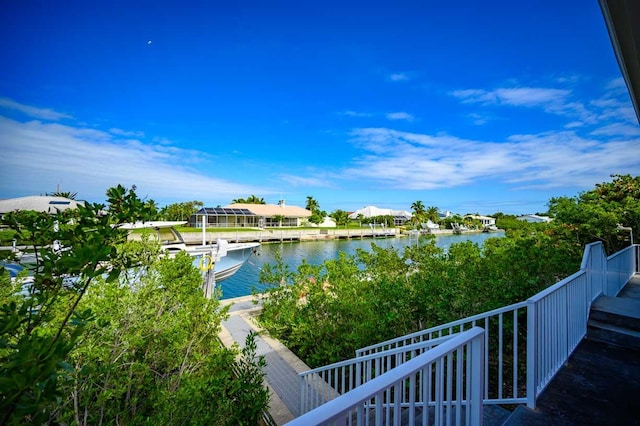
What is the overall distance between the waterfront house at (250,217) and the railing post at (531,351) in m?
35.3

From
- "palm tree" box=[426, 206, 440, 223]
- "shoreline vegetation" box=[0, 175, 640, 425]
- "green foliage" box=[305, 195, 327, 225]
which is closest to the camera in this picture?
"shoreline vegetation" box=[0, 175, 640, 425]

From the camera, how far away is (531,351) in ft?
7.95

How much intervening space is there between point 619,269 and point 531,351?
17.2ft

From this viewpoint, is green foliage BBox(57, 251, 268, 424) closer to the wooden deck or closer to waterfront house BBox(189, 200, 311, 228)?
the wooden deck

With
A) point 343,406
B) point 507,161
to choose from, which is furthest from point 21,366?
point 507,161

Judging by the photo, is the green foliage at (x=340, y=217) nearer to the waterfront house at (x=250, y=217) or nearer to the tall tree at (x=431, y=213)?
the waterfront house at (x=250, y=217)

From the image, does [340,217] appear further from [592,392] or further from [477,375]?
[477,375]

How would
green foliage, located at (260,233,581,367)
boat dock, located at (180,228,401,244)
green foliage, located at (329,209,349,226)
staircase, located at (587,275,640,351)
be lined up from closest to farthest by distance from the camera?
1. staircase, located at (587,275,640,351)
2. green foliage, located at (260,233,581,367)
3. boat dock, located at (180,228,401,244)
4. green foliage, located at (329,209,349,226)

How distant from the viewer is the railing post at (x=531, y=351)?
7.84 ft

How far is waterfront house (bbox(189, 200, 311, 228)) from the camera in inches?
1606

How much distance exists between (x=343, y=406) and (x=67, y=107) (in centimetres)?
1630

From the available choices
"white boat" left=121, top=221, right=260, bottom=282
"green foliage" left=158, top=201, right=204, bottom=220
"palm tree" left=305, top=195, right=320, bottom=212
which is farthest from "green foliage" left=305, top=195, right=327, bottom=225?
"white boat" left=121, top=221, right=260, bottom=282

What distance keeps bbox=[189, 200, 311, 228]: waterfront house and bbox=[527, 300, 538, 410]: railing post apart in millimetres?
35294

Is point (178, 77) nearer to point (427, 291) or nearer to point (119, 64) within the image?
point (119, 64)
